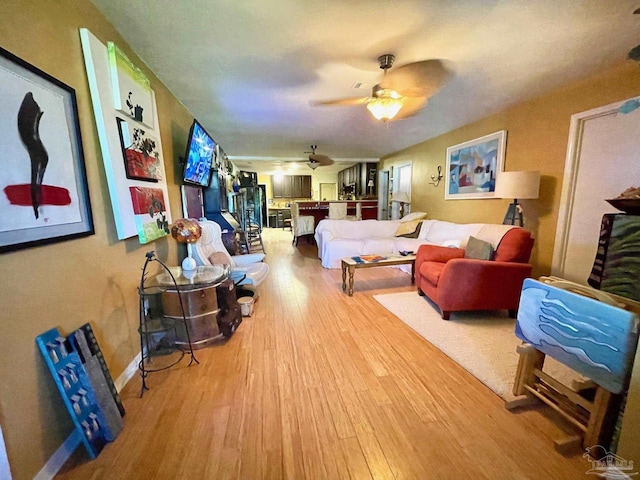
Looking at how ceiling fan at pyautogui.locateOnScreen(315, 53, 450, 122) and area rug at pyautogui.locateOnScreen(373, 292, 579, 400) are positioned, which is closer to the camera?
area rug at pyautogui.locateOnScreen(373, 292, 579, 400)

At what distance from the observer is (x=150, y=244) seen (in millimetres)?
2035

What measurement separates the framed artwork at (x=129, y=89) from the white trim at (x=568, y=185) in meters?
4.10

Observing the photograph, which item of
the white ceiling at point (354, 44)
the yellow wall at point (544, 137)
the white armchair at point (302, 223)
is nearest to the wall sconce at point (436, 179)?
the yellow wall at point (544, 137)

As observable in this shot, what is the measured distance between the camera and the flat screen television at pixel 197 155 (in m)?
2.55

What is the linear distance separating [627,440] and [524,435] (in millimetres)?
392

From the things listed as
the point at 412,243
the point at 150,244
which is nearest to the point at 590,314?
the point at 150,244

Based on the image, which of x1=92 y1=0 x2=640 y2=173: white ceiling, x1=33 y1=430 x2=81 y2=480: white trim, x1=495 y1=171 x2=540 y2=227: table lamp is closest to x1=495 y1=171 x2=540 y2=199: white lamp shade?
x1=495 y1=171 x2=540 y2=227: table lamp

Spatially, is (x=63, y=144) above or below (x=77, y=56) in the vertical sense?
below

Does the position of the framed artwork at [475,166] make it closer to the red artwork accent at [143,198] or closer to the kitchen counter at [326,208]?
the kitchen counter at [326,208]

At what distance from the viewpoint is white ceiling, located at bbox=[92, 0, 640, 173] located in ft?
4.95

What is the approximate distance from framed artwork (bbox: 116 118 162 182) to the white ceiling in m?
0.67

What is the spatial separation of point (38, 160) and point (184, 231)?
1.17 metres

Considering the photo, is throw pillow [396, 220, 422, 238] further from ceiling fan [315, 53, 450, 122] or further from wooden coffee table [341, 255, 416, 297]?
ceiling fan [315, 53, 450, 122]

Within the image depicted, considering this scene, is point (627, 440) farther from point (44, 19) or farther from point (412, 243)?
point (412, 243)
